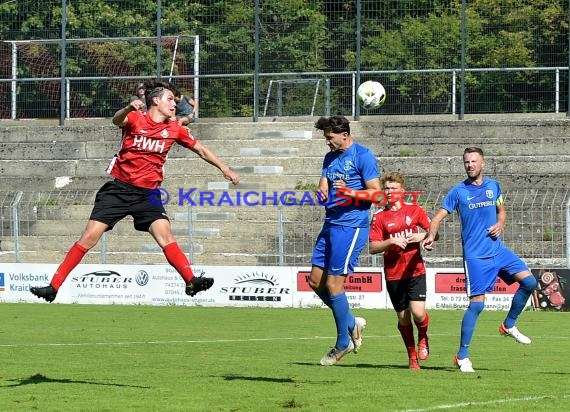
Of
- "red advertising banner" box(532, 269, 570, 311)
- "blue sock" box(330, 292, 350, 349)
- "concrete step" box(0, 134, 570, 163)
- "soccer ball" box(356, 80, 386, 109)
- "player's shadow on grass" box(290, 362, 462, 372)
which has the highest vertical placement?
"soccer ball" box(356, 80, 386, 109)

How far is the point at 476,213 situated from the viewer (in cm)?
1241

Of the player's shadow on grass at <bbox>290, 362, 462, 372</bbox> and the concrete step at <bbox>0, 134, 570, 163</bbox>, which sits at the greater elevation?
the concrete step at <bbox>0, 134, 570, 163</bbox>

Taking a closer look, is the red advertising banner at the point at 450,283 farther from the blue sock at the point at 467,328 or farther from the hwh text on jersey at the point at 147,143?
the hwh text on jersey at the point at 147,143

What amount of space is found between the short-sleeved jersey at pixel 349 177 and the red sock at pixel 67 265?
243 cm

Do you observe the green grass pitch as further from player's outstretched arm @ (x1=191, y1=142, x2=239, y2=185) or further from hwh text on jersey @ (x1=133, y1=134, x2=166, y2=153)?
hwh text on jersey @ (x1=133, y1=134, x2=166, y2=153)

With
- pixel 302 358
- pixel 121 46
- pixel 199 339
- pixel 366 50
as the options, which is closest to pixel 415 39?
pixel 366 50

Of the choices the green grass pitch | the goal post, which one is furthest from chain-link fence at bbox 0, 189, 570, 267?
the goal post

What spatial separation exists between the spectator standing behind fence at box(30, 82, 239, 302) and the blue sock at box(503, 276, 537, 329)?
11.5 ft

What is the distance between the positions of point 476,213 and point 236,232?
16.9m

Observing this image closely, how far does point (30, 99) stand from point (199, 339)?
19577mm

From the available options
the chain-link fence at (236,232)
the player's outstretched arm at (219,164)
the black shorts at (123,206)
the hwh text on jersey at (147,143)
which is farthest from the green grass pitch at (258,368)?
the chain-link fence at (236,232)

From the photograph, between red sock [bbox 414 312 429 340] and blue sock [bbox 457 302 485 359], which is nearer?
blue sock [bbox 457 302 485 359]

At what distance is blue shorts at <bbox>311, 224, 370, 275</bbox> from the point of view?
12.0 meters

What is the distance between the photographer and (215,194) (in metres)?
30.7
